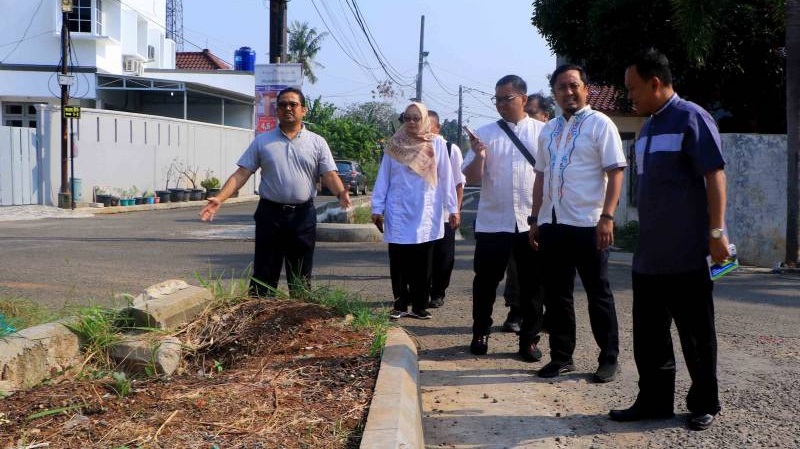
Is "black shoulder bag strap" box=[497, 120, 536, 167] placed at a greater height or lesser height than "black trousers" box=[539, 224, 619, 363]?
greater

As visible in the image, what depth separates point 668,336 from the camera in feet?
15.4

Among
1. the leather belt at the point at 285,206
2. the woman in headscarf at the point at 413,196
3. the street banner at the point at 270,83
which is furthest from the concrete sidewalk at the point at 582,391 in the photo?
the street banner at the point at 270,83

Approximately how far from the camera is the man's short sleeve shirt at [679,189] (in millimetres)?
4410

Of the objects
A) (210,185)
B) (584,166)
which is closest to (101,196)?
(210,185)

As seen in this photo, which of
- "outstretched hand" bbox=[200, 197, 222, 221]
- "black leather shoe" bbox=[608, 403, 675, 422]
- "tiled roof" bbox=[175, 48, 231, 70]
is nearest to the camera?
"black leather shoe" bbox=[608, 403, 675, 422]

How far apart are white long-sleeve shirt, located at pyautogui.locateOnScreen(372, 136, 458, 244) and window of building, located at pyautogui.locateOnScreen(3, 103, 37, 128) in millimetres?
30215

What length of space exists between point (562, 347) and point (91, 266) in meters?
7.37

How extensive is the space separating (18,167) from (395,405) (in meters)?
21.9

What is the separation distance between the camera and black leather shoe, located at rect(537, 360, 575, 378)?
5.64 meters

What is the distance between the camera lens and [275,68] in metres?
13.2

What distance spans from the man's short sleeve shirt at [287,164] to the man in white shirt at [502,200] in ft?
3.60

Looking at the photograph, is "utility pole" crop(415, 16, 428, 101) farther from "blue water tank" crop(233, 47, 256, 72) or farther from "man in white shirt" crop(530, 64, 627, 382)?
"man in white shirt" crop(530, 64, 627, 382)

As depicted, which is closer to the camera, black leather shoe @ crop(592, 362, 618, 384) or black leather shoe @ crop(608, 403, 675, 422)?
black leather shoe @ crop(608, 403, 675, 422)

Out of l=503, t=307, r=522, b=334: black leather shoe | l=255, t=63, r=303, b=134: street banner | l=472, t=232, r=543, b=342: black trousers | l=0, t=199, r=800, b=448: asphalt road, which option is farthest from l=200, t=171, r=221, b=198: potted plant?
l=472, t=232, r=543, b=342: black trousers
